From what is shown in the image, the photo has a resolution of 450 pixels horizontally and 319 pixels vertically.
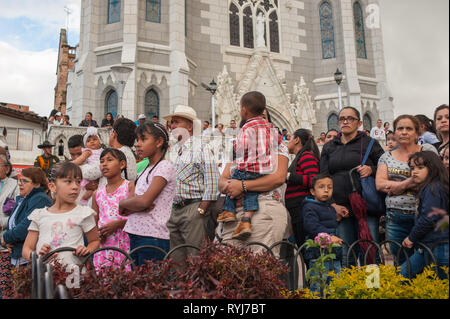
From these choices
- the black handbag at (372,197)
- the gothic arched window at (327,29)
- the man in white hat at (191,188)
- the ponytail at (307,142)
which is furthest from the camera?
the gothic arched window at (327,29)

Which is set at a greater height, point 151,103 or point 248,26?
point 248,26

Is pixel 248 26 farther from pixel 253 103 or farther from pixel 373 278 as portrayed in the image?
pixel 373 278

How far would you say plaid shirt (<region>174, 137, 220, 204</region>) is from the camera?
4.25m

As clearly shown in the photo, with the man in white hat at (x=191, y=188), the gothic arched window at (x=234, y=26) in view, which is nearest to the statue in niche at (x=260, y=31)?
the gothic arched window at (x=234, y=26)

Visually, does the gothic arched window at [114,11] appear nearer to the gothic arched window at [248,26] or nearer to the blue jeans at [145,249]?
the gothic arched window at [248,26]

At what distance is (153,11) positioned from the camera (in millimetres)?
18672

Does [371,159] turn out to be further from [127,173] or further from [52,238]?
[52,238]

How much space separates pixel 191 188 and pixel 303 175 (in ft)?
4.38

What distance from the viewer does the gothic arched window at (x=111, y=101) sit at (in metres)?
18.1

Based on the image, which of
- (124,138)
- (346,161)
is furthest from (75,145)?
(346,161)

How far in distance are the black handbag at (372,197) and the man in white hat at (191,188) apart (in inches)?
64.9

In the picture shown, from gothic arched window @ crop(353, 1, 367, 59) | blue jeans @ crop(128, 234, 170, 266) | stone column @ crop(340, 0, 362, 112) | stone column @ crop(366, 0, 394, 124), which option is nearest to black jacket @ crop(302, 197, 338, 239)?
blue jeans @ crop(128, 234, 170, 266)

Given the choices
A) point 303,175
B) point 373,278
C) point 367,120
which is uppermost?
point 367,120
